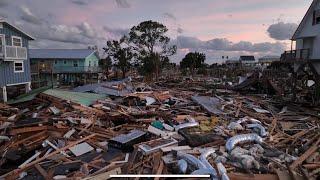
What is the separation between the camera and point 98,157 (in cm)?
1020

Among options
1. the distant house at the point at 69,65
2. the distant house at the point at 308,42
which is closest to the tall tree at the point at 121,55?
the distant house at the point at 69,65

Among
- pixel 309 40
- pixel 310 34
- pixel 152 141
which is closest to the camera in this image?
pixel 152 141

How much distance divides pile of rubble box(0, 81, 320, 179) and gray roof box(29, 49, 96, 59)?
115 feet

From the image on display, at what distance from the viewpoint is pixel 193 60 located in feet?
216

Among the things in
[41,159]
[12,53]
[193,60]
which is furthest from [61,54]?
[41,159]

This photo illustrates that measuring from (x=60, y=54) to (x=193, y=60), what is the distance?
1080 inches

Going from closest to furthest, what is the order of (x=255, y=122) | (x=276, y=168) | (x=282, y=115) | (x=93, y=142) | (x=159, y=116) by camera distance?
(x=276, y=168) → (x=93, y=142) → (x=255, y=122) → (x=159, y=116) → (x=282, y=115)

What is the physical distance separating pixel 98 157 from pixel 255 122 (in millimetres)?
7780

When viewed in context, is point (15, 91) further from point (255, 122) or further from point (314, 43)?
point (314, 43)

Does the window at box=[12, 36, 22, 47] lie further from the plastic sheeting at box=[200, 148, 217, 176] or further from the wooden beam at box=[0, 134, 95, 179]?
→ the plastic sheeting at box=[200, 148, 217, 176]

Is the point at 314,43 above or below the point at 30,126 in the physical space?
above

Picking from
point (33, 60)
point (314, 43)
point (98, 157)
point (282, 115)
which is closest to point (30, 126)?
point (98, 157)

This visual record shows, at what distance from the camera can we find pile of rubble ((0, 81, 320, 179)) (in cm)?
886

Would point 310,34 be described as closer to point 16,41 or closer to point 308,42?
point 308,42
